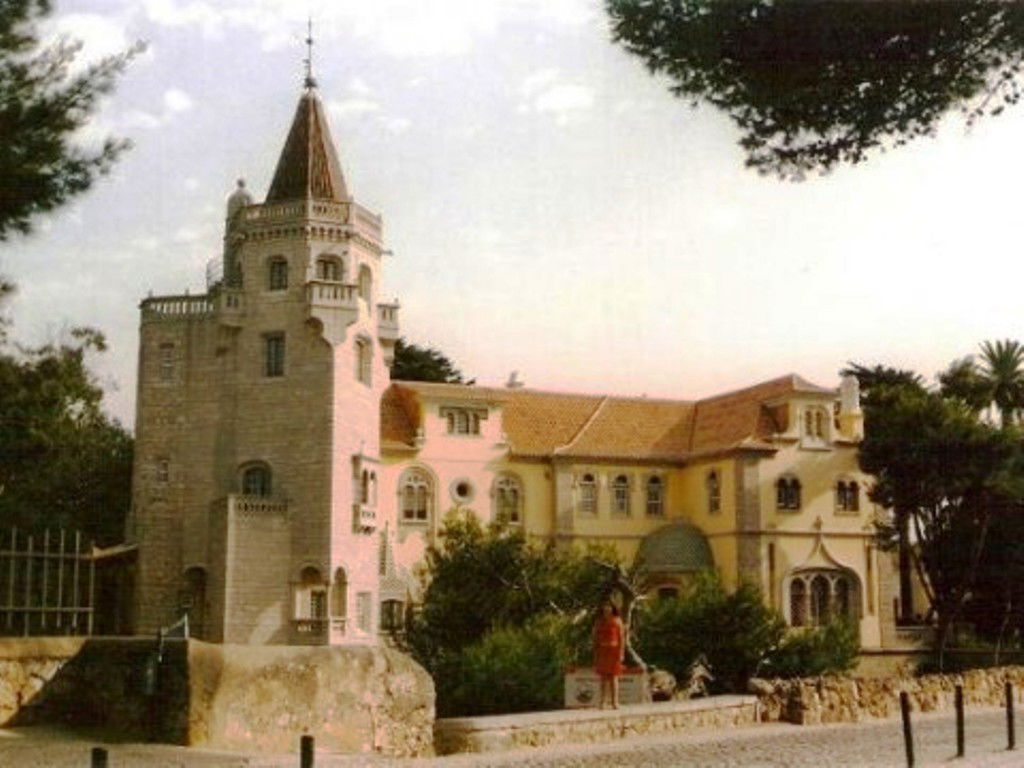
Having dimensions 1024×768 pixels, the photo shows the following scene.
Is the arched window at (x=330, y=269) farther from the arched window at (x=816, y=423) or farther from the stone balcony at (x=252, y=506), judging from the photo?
the arched window at (x=816, y=423)

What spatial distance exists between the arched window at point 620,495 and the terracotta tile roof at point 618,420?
0.93 m

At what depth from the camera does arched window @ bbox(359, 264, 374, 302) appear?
42656 millimetres

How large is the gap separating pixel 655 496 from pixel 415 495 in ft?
32.9

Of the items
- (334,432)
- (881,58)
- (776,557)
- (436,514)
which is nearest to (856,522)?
(776,557)

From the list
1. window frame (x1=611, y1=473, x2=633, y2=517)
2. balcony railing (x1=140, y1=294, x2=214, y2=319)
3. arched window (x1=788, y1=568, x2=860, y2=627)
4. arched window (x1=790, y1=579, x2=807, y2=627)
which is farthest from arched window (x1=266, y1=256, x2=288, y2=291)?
arched window (x1=790, y1=579, x2=807, y2=627)

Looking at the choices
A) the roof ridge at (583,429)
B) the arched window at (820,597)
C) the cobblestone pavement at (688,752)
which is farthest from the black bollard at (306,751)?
the arched window at (820,597)

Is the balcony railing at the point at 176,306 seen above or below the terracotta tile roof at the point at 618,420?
above

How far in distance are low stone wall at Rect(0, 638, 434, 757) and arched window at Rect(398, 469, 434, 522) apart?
32.7 meters

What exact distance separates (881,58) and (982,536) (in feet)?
123

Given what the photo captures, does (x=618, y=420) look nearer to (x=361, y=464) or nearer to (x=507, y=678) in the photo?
(x=361, y=464)

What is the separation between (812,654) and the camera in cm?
2702

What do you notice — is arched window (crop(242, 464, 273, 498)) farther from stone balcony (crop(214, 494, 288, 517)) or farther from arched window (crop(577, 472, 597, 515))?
arched window (crop(577, 472, 597, 515))

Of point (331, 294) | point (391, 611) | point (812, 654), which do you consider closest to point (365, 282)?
point (331, 294)

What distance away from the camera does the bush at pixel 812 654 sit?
87.3ft
